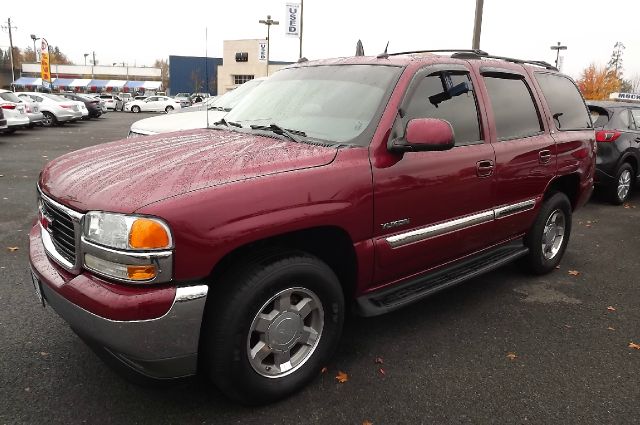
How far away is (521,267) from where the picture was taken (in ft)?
15.9

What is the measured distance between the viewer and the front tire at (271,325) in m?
2.39

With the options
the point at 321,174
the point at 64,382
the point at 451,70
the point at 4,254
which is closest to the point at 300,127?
the point at 321,174

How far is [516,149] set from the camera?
151 inches

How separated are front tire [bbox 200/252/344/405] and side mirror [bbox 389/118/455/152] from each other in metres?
0.87

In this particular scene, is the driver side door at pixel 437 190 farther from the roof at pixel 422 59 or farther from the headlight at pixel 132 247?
the headlight at pixel 132 247

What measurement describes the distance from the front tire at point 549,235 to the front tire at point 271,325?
2.48 metres

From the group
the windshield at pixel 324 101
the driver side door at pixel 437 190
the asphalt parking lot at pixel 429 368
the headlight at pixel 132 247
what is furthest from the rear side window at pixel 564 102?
the headlight at pixel 132 247

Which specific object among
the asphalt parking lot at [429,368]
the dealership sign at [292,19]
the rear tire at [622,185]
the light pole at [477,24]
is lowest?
the asphalt parking lot at [429,368]

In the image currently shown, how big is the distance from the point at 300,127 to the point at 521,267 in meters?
2.87

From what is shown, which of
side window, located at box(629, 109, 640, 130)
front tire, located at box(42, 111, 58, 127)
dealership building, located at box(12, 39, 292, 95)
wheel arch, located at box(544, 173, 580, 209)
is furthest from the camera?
dealership building, located at box(12, 39, 292, 95)

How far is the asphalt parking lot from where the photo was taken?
8.60 feet

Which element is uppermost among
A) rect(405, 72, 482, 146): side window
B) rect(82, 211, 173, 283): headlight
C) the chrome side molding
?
rect(405, 72, 482, 146): side window

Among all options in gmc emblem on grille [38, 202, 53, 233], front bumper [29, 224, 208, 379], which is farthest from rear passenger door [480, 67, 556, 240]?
gmc emblem on grille [38, 202, 53, 233]

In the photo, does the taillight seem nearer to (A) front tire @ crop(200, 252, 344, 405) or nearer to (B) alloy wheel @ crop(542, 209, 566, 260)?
(B) alloy wheel @ crop(542, 209, 566, 260)
